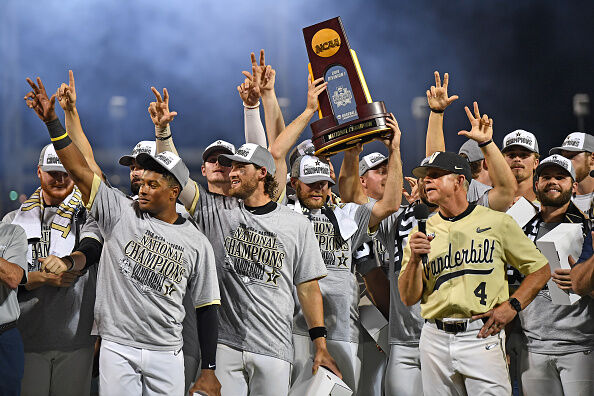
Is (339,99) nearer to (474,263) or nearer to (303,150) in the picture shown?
(303,150)

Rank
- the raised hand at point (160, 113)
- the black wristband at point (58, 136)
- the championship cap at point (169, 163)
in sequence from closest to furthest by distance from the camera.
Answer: the black wristband at point (58, 136) < the championship cap at point (169, 163) < the raised hand at point (160, 113)

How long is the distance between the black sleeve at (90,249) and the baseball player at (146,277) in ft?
1.12

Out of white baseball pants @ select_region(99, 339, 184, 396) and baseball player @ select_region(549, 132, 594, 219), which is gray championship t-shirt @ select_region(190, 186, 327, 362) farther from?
baseball player @ select_region(549, 132, 594, 219)

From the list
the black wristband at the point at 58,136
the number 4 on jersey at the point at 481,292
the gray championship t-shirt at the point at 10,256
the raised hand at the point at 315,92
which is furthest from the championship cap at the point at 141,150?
the number 4 on jersey at the point at 481,292

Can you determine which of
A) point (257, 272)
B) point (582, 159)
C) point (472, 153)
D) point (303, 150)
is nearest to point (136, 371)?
point (257, 272)

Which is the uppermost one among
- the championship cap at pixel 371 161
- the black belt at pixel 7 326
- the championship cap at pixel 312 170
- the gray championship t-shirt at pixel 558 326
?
the championship cap at pixel 371 161

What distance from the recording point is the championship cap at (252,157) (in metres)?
4.38

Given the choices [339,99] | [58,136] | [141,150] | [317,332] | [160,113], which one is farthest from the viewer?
[141,150]

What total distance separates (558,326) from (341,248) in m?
1.45

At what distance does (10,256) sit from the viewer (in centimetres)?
396

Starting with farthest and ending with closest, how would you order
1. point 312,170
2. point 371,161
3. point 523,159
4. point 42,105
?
point 371,161 → point 523,159 → point 312,170 → point 42,105

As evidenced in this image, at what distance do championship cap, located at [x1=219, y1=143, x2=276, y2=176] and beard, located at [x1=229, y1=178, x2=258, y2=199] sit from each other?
0.39 ft

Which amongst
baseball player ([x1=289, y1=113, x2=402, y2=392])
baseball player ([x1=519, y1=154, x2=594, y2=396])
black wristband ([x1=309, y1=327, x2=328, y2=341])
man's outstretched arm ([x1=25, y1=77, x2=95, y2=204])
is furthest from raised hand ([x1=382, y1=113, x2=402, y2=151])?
man's outstretched arm ([x1=25, y1=77, x2=95, y2=204])

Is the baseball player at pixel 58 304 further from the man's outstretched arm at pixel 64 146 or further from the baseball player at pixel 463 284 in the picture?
the baseball player at pixel 463 284
